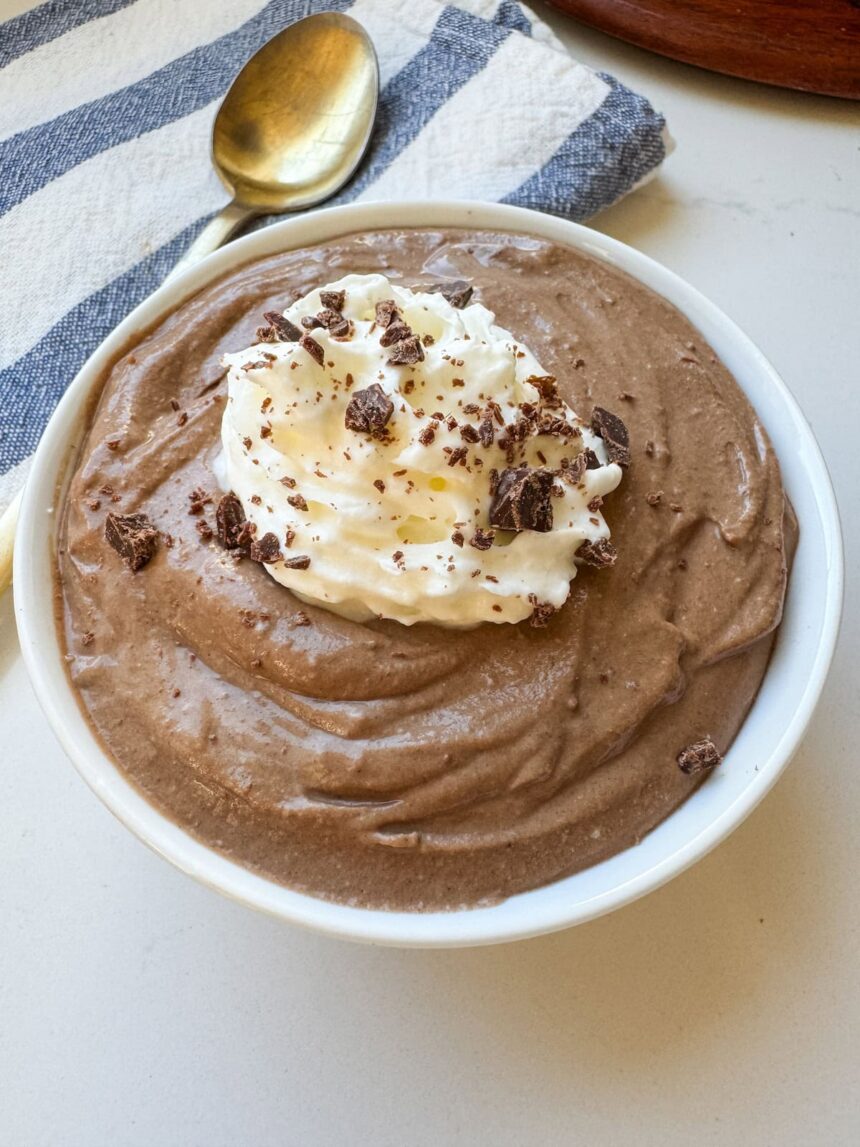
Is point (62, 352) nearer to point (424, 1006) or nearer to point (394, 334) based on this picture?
point (394, 334)

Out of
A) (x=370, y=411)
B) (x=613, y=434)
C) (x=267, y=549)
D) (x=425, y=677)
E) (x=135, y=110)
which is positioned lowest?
(x=425, y=677)

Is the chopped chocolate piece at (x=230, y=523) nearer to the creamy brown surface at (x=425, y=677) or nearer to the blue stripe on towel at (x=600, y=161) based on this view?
the creamy brown surface at (x=425, y=677)

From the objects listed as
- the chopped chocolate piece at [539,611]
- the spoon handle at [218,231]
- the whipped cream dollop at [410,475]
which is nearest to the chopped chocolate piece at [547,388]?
the whipped cream dollop at [410,475]

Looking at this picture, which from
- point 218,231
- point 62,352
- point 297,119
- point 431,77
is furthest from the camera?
point 431,77

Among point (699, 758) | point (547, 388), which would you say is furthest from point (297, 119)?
point (699, 758)

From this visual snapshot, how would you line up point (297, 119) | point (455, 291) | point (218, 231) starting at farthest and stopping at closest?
point (297, 119) → point (218, 231) → point (455, 291)
